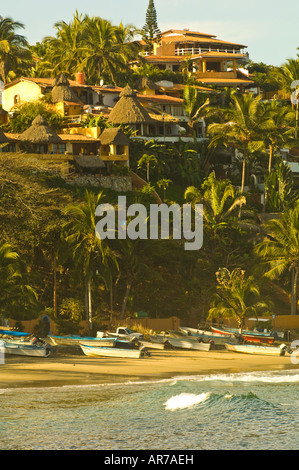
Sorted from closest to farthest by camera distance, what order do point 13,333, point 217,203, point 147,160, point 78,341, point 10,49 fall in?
point 13,333 < point 78,341 < point 217,203 < point 147,160 < point 10,49

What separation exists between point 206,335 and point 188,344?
6.41 feet

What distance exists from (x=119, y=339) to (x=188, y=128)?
37085 millimetres

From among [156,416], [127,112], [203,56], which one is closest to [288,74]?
[203,56]

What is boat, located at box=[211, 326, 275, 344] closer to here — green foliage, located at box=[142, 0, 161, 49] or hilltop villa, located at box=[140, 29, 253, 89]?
hilltop villa, located at box=[140, 29, 253, 89]

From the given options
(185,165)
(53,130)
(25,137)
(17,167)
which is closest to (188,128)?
(185,165)

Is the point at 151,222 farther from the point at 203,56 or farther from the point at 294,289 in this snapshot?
the point at 203,56

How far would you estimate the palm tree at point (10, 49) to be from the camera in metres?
84.1

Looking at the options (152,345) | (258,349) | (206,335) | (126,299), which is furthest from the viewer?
(126,299)

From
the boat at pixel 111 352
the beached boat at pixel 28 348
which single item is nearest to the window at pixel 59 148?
the boat at pixel 111 352

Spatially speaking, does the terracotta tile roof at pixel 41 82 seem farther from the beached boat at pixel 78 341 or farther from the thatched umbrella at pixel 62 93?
the beached boat at pixel 78 341

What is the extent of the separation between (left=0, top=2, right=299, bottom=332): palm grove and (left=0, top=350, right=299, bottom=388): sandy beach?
14.1 feet

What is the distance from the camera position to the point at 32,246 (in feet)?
165

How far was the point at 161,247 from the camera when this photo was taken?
51.7 meters
